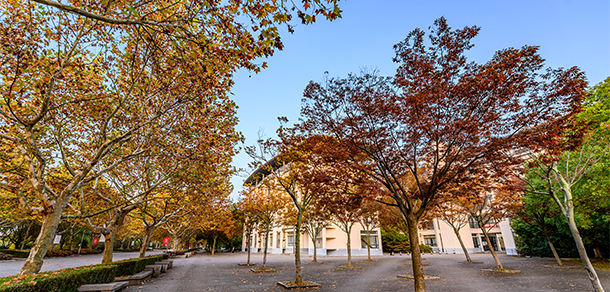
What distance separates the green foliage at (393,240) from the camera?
41594 millimetres

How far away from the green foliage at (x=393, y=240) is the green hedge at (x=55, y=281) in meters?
39.7

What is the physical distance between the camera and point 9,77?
253 inches

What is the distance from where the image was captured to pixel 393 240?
42.8 m

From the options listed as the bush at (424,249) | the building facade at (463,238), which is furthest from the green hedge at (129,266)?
the building facade at (463,238)

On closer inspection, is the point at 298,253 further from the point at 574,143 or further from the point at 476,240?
the point at 476,240

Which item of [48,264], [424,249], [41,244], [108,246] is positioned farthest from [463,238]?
[48,264]

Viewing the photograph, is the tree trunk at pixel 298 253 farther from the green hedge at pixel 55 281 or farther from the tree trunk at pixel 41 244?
the tree trunk at pixel 41 244

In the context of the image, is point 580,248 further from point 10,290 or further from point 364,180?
point 10,290

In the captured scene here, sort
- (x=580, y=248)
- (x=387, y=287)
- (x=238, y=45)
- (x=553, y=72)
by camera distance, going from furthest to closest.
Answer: (x=387, y=287) → (x=580, y=248) → (x=553, y=72) → (x=238, y=45)

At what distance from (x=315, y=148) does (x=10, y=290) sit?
7924mm

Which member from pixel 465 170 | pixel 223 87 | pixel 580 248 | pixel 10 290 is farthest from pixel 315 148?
pixel 580 248

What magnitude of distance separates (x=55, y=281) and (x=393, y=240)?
4332 centimetres

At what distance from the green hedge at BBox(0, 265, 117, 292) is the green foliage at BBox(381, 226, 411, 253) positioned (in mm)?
39707

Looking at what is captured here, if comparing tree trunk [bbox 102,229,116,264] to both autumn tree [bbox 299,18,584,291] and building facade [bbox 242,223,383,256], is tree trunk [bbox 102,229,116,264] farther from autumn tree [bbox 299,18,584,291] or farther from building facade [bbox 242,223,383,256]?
building facade [bbox 242,223,383,256]
